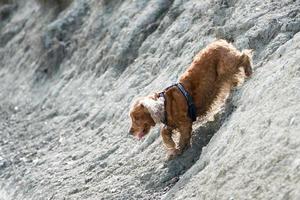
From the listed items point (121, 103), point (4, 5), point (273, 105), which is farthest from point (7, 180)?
point (4, 5)

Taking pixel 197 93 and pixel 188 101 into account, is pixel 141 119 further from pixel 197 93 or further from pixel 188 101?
pixel 197 93

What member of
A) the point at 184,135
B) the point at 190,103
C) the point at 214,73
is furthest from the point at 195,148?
the point at 214,73

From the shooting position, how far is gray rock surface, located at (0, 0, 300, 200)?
18.9ft

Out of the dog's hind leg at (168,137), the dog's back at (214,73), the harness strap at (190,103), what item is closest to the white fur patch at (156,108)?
the dog's hind leg at (168,137)

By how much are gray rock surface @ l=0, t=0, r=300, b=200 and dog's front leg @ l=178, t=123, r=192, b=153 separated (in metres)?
0.12

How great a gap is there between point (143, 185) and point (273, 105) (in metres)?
2.42

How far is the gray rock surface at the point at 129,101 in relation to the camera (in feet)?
18.9

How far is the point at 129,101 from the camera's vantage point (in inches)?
418

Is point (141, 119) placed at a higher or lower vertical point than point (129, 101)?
higher

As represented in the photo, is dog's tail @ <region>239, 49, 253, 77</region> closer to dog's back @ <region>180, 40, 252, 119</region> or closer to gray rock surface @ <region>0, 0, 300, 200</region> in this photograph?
dog's back @ <region>180, 40, 252, 119</region>

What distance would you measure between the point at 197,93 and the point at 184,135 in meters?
0.56

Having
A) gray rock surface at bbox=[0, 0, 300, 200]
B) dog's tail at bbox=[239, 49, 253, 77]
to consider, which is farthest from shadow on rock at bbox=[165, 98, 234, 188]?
dog's tail at bbox=[239, 49, 253, 77]

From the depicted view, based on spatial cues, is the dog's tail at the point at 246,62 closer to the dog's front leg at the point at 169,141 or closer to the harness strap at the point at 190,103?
the harness strap at the point at 190,103

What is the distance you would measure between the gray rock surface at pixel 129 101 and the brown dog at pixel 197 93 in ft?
0.67
